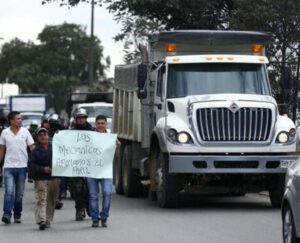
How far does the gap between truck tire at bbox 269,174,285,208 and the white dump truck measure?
0.06 ft

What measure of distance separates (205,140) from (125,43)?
16263 millimetres

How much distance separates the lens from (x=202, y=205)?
19375mm

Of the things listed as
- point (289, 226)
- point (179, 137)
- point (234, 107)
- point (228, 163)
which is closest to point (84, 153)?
point (179, 137)

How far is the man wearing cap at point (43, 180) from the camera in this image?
14.8 metres

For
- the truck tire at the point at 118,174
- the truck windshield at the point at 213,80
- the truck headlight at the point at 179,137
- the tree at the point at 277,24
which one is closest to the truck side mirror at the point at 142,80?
the truck windshield at the point at 213,80

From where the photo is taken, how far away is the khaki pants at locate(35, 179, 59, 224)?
48.6ft

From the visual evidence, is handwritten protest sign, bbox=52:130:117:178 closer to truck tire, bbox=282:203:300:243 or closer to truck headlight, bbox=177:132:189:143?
truck headlight, bbox=177:132:189:143

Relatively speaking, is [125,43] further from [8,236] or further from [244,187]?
[8,236]

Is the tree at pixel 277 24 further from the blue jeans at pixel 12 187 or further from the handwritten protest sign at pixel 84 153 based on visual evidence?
the blue jeans at pixel 12 187

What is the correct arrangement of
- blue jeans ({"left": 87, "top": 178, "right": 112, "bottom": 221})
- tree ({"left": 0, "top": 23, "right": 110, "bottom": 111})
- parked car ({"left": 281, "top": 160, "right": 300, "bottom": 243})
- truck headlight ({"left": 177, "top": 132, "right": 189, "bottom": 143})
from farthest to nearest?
tree ({"left": 0, "top": 23, "right": 110, "bottom": 111}) → truck headlight ({"left": 177, "top": 132, "right": 189, "bottom": 143}) → blue jeans ({"left": 87, "top": 178, "right": 112, "bottom": 221}) → parked car ({"left": 281, "top": 160, "right": 300, "bottom": 243})

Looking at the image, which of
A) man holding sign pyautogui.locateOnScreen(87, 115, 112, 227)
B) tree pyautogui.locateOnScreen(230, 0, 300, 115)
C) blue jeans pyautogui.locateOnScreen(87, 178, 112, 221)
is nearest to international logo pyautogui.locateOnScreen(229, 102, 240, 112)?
man holding sign pyautogui.locateOnScreen(87, 115, 112, 227)

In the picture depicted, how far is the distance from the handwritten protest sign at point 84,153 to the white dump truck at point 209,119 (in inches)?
83.8

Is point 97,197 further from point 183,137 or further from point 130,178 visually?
point 130,178

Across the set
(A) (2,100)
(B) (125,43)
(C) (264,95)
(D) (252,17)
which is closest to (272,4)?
(D) (252,17)
